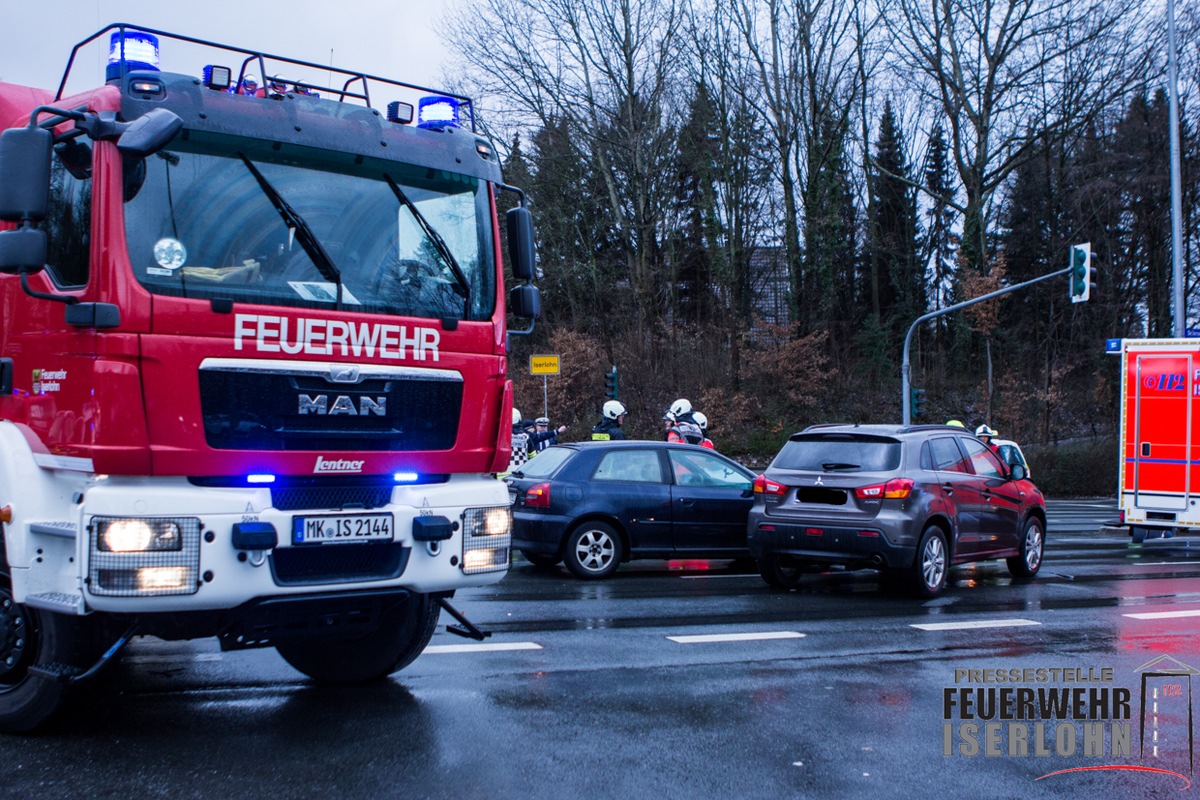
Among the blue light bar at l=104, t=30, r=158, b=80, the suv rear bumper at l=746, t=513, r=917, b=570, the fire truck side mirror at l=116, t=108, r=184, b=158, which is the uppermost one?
the blue light bar at l=104, t=30, r=158, b=80

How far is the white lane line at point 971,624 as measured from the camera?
29.8 feet

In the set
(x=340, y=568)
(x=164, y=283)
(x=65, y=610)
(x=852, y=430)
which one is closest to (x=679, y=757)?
(x=340, y=568)

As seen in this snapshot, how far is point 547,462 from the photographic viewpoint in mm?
12406

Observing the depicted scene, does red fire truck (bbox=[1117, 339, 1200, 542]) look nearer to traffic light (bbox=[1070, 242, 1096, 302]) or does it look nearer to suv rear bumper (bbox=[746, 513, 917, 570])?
suv rear bumper (bbox=[746, 513, 917, 570])

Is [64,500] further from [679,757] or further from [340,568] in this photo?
[679,757]

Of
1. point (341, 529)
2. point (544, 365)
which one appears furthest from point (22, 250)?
point (544, 365)

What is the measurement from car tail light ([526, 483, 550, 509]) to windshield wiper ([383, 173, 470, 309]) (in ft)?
18.7

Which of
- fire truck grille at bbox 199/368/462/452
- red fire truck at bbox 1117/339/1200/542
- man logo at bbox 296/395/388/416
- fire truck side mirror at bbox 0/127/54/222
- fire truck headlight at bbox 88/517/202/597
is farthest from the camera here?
red fire truck at bbox 1117/339/1200/542

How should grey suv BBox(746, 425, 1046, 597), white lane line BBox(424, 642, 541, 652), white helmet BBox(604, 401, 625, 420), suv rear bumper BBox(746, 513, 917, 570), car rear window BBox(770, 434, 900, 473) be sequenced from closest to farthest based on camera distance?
white lane line BBox(424, 642, 541, 652) → suv rear bumper BBox(746, 513, 917, 570) → grey suv BBox(746, 425, 1046, 597) → car rear window BBox(770, 434, 900, 473) → white helmet BBox(604, 401, 625, 420)

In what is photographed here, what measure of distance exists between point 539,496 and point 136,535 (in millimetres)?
7024

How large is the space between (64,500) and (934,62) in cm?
3686

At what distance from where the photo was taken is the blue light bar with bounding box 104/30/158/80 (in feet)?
18.1

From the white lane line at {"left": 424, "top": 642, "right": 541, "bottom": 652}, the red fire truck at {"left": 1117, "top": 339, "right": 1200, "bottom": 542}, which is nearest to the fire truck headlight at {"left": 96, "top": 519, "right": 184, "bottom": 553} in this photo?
the white lane line at {"left": 424, "top": 642, "right": 541, "bottom": 652}

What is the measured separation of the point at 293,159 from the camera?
582 cm
